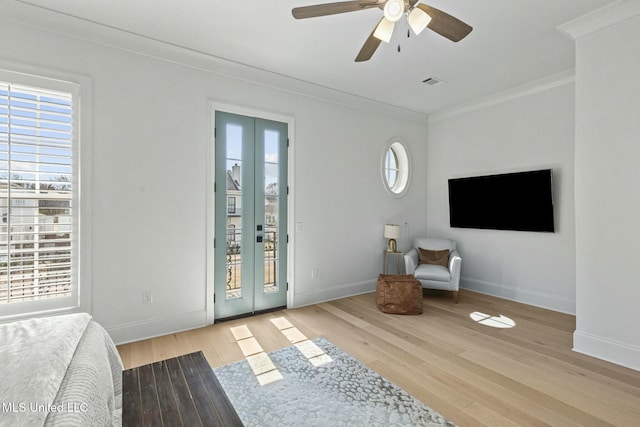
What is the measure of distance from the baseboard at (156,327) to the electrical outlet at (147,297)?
0.19 m

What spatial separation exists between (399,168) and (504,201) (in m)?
1.70

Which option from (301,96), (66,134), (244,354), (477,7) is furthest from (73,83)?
(477,7)

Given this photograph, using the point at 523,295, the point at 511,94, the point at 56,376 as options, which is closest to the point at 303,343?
the point at 56,376

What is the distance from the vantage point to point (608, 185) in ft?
8.63

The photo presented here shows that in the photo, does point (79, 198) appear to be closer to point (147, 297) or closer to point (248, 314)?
point (147, 297)

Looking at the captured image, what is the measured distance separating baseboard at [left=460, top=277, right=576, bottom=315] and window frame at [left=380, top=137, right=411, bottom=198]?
69.8 inches

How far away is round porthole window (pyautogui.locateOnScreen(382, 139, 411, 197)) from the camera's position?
16.8 ft

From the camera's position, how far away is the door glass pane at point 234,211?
3531 mm

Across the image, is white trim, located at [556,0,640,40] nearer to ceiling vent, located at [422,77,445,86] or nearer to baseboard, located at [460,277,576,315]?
ceiling vent, located at [422,77,445,86]

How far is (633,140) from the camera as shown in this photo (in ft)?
8.19

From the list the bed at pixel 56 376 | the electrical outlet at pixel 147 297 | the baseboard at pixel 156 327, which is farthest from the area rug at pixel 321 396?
the electrical outlet at pixel 147 297

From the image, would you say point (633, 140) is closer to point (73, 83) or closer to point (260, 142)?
point (260, 142)

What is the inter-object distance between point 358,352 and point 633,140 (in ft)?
9.59

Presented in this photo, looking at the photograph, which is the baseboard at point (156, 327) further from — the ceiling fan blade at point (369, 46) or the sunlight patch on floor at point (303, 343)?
the ceiling fan blade at point (369, 46)
